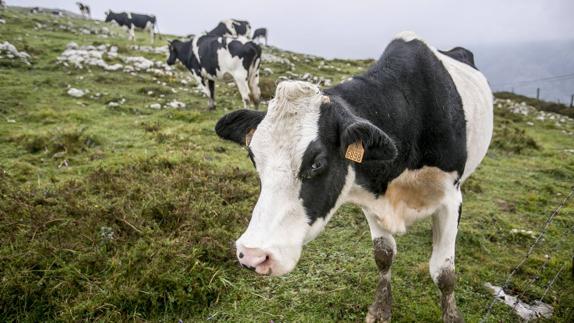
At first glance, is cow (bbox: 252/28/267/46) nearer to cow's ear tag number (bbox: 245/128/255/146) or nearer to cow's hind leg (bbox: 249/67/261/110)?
cow's hind leg (bbox: 249/67/261/110)

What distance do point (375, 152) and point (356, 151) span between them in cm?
12

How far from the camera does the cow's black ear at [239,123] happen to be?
272 centimetres

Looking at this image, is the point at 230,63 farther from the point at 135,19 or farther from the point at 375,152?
the point at 135,19

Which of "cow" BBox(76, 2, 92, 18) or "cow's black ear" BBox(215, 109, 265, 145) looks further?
"cow" BBox(76, 2, 92, 18)

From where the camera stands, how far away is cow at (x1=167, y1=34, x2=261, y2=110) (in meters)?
11.5

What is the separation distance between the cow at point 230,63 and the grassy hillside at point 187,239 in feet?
10.8

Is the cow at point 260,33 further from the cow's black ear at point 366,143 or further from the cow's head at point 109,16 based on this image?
the cow's black ear at point 366,143

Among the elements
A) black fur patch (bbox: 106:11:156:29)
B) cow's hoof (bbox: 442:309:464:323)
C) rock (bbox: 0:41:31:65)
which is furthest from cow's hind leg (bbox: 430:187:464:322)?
black fur patch (bbox: 106:11:156:29)

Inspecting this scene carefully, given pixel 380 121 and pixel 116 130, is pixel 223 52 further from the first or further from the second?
pixel 380 121

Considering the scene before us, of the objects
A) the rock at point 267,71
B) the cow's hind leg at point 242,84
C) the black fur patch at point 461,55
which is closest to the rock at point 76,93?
the cow's hind leg at point 242,84

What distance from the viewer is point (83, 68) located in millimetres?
13969

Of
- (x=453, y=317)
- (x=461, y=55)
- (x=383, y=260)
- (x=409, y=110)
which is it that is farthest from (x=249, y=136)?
(x=461, y=55)

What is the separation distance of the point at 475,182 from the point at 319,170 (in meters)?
6.01

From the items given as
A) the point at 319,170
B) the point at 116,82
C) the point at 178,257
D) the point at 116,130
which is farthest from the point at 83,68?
the point at 319,170
